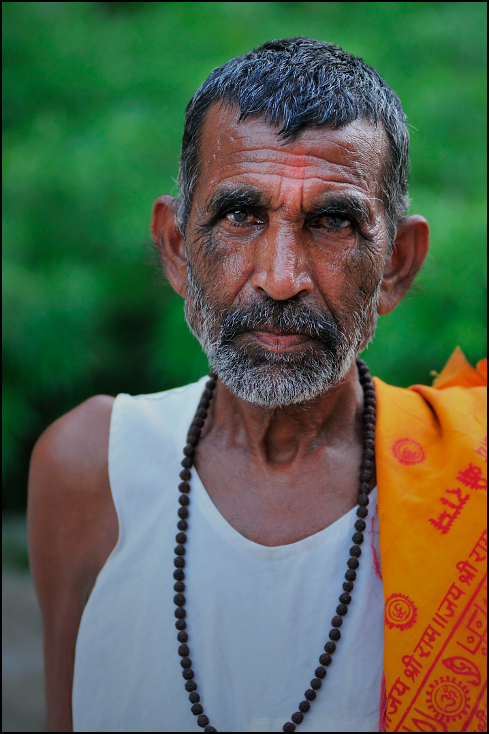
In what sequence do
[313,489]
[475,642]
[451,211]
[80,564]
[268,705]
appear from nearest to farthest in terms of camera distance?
[475,642], [268,705], [313,489], [80,564], [451,211]

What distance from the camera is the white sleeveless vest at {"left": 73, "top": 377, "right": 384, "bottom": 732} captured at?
1.84 meters

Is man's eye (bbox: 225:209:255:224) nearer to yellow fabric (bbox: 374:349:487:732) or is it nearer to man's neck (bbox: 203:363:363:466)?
man's neck (bbox: 203:363:363:466)

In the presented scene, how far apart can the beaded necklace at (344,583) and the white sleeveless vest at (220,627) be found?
28 mm

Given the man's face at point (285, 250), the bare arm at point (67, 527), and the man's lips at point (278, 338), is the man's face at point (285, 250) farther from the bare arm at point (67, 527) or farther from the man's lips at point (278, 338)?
the bare arm at point (67, 527)

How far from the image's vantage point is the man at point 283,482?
1712 millimetres

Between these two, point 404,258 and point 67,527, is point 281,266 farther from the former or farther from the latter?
point 67,527

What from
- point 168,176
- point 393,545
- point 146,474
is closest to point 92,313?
point 168,176

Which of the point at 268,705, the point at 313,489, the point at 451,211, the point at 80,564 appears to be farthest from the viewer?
the point at 451,211

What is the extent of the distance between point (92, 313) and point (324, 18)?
2108 mm

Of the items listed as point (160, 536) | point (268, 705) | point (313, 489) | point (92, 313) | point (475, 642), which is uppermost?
point (92, 313)

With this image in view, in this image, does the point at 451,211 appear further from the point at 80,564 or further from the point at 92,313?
the point at 80,564

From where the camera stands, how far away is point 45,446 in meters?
2.25

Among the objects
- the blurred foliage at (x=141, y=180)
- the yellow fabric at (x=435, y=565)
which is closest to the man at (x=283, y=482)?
the yellow fabric at (x=435, y=565)

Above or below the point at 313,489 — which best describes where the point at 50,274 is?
above
